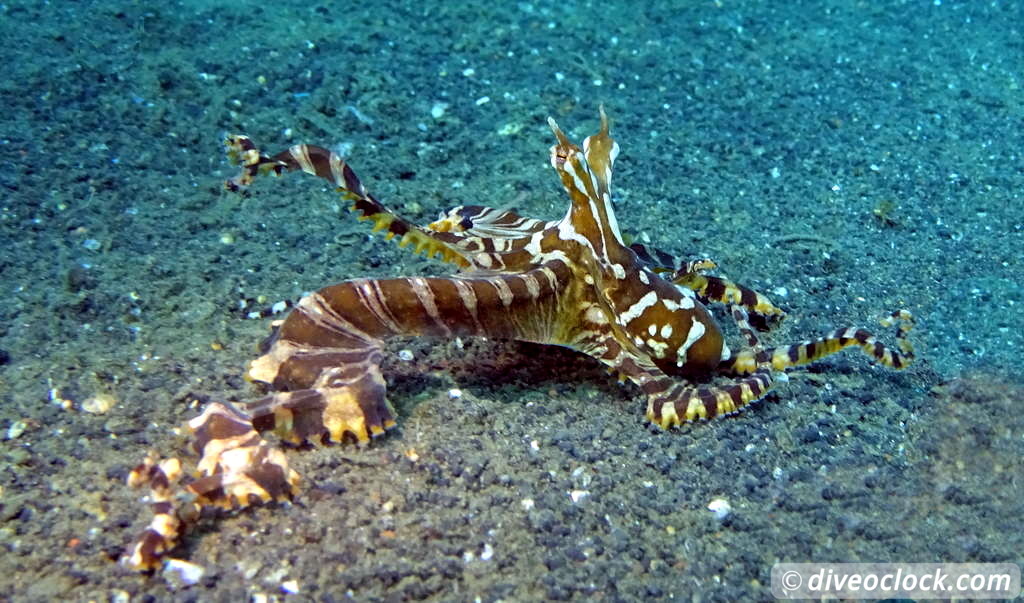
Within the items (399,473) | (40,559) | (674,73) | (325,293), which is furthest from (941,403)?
(674,73)

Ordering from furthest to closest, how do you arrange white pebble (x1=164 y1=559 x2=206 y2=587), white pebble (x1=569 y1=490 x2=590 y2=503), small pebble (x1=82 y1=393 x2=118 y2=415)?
small pebble (x1=82 y1=393 x2=118 y2=415) < white pebble (x1=569 y1=490 x2=590 y2=503) < white pebble (x1=164 y1=559 x2=206 y2=587)

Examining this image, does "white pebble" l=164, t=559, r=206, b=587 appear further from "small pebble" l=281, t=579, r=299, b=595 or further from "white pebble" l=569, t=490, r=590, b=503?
"white pebble" l=569, t=490, r=590, b=503

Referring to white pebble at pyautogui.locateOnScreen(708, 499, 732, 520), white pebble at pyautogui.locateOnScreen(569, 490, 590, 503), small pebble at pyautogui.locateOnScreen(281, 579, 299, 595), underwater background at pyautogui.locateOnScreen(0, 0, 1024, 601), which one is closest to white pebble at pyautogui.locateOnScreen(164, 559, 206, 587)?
underwater background at pyautogui.locateOnScreen(0, 0, 1024, 601)

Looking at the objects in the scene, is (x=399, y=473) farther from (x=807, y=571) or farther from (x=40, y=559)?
(x=807, y=571)

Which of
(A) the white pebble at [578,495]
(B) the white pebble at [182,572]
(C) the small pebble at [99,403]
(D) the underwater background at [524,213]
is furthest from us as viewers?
(C) the small pebble at [99,403]

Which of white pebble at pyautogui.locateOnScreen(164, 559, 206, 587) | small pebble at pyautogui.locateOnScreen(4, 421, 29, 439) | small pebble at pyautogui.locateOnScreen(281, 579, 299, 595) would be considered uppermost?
small pebble at pyautogui.locateOnScreen(281, 579, 299, 595)

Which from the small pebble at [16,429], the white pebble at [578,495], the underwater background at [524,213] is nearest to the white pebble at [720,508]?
the underwater background at [524,213]

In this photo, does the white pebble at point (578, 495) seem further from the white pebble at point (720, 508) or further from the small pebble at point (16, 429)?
the small pebble at point (16, 429)

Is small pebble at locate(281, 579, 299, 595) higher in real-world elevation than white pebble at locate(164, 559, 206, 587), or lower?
higher

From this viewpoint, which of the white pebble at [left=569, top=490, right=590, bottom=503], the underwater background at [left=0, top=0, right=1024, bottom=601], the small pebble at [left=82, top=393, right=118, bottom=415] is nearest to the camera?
the underwater background at [left=0, top=0, right=1024, bottom=601]
